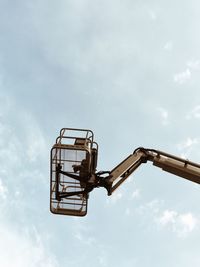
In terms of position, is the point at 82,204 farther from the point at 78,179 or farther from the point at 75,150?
the point at 75,150

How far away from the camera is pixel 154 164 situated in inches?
397

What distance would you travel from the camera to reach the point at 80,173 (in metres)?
8.93

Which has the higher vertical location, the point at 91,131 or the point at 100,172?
the point at 91,131

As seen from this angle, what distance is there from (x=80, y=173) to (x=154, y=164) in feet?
7.30

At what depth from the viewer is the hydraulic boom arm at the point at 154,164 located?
30.3ft

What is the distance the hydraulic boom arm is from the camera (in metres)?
9.24

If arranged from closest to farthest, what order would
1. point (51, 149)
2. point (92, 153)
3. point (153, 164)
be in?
1. point (51, 149)
2. point (92, 153)
3. point (153, 164)

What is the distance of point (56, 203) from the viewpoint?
930 cm

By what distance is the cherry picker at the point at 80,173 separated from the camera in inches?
350

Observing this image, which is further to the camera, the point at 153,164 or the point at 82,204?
the point at 153,164

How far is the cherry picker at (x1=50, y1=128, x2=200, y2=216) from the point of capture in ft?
29.1

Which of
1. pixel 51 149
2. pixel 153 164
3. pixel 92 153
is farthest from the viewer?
pixel 153 164

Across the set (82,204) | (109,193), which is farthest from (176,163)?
(82,204)

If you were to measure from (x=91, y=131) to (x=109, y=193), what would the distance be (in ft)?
6.69
